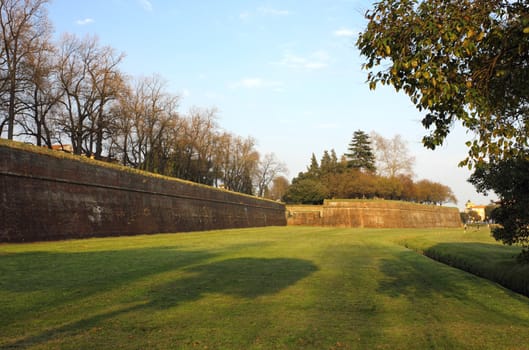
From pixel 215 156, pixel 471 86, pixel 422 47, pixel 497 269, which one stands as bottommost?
pixel 497 269

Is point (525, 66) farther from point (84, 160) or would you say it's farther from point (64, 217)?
point (84, 160)

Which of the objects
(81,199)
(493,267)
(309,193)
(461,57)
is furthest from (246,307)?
(309,193)

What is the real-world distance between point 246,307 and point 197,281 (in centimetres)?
243

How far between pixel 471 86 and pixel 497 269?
7011mm

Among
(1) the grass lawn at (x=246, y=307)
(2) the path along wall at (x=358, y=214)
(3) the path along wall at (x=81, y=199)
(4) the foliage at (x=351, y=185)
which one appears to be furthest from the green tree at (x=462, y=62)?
(4) the foliage at (x=351, y=185)

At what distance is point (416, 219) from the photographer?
62.1 metres

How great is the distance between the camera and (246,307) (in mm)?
6262

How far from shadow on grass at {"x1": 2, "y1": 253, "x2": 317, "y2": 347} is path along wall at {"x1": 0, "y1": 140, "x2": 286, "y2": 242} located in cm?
557

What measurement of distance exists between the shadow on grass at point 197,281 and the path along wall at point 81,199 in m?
5.57

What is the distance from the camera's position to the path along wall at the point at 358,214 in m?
57.8

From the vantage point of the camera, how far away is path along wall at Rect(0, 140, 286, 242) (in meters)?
16.2

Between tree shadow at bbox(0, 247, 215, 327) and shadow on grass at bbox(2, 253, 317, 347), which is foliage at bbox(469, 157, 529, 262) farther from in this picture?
tree shadow at bbox(0, 247, 215, 327)

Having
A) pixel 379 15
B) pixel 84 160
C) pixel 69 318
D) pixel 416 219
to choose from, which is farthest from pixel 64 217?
pixel 416 219

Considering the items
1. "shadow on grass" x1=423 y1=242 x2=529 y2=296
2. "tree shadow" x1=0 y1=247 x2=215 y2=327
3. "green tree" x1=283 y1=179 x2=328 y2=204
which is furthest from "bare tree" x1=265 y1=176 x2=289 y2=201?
"tree shadow" x1=0 y1=247 x2=215 y2=327
